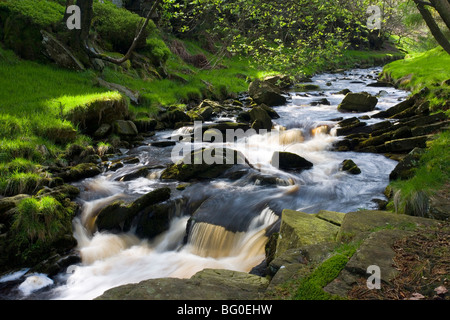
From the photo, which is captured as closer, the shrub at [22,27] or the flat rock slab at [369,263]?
the flat rock slab at [369,263]

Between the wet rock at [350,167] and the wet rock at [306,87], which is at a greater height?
the wet rock at [306,87]

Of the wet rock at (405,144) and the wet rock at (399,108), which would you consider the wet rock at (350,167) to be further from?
the wet rock at (399,108)

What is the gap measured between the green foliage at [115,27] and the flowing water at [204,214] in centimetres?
1103

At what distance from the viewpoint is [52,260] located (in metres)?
5.64

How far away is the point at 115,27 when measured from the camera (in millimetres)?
19203

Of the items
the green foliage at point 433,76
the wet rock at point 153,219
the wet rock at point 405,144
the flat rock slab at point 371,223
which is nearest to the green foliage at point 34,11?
the wet rock at point 153,219

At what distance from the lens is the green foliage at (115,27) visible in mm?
19203

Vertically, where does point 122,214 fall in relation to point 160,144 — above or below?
below

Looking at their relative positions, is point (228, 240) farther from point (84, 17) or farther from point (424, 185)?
point (84, 17)

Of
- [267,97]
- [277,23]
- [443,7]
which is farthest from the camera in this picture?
[267,97]

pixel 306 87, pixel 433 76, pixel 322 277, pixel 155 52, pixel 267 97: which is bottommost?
pixel 322 277

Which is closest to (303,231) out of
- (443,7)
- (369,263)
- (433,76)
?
(369,263)

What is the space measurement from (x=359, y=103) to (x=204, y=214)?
505 inches

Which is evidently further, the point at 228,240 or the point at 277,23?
the point at 277,23
